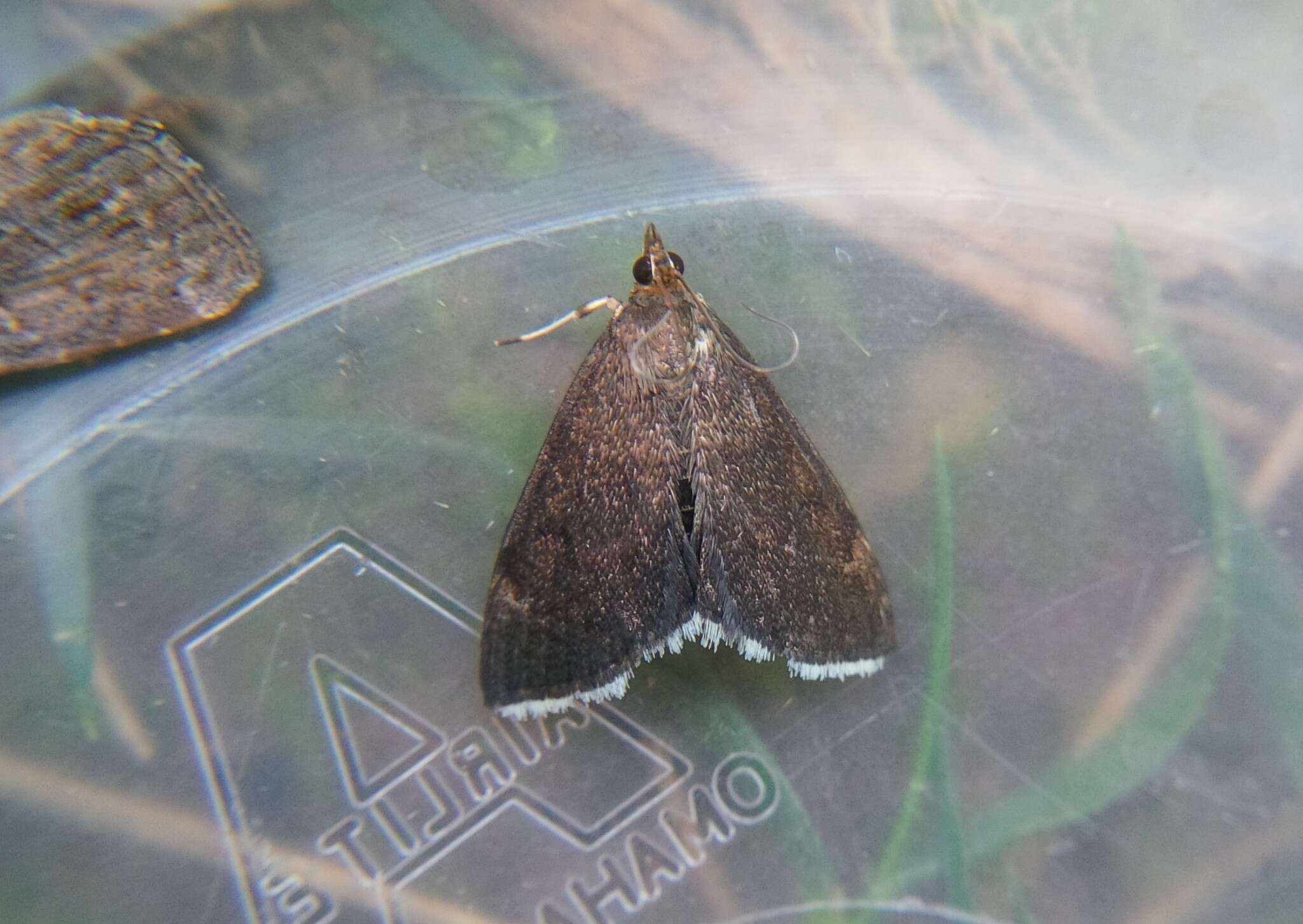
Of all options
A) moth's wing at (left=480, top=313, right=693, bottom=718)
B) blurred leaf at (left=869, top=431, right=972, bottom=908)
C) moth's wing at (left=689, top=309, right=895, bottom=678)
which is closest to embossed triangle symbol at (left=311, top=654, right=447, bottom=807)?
moth's wing at (left=480, top=313, right=693, bottom=718)

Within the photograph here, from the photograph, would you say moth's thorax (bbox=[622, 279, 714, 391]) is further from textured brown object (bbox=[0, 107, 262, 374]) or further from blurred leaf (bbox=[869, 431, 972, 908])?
textured brown object (bbox=[0, 107, 262, 374])

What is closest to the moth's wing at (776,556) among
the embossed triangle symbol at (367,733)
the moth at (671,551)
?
the moth at (671,551)

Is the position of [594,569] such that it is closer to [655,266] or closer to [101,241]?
[655,266]

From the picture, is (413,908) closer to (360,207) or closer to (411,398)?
(411,398)

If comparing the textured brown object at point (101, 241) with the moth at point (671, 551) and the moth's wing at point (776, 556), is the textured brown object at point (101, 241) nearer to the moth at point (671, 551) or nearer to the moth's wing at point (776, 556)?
the moth at point (671, 551)

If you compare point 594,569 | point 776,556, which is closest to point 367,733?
point 594,569

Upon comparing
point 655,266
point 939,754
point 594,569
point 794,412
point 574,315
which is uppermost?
point 655,266
